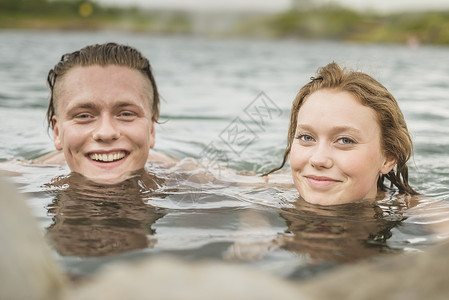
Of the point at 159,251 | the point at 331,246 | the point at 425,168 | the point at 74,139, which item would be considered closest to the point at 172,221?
the point at 159,251

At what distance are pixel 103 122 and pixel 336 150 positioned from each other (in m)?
2.02

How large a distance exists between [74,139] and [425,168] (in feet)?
14.1

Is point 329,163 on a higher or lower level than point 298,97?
lower

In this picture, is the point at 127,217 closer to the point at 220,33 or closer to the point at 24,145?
the point at 24,145

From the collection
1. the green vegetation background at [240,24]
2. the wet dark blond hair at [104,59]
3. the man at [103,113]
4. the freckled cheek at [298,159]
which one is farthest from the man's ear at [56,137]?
the green vegetation background at [240,24]

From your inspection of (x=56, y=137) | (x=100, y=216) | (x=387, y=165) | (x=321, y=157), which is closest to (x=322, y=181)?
(x=321, y=157)

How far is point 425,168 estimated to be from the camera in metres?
6.57

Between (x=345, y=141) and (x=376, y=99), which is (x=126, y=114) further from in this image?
(x=376, y=99)

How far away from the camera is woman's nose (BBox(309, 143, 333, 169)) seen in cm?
383

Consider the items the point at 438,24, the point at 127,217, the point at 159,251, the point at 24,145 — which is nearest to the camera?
the point at 159,251

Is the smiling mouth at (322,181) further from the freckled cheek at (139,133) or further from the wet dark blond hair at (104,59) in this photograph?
the wet dark blond hair at (104,59)

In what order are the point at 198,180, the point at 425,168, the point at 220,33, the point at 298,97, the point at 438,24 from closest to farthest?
the point at 298,97, the point at 198,180, the point at 425,168, the point at 438,24, the point at 220,33

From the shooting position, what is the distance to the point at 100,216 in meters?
3.64

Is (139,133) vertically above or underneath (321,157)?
above
